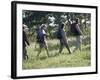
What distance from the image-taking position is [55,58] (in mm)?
2061

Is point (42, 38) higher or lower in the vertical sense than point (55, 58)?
higher

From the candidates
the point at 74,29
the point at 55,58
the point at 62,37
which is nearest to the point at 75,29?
the point at 74,29

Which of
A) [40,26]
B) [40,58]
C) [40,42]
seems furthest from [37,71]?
[40,26]

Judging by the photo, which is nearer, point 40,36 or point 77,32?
point 40,36

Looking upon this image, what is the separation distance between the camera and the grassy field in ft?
6.49

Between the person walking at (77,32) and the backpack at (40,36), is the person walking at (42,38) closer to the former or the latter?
the backpack at (40,36)

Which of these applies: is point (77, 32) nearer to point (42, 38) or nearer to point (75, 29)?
point (75, 29)

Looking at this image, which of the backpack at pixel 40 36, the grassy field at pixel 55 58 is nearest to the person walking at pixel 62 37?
the grassy field at pixel 55 58

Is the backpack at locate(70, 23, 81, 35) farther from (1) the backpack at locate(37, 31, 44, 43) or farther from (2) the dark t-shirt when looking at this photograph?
(1) the backpack at locate(37, 31, 44, 43)

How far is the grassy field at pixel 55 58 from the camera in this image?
1979mm

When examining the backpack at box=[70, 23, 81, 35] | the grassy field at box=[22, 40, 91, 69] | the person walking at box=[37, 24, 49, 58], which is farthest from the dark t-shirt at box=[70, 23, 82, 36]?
the person walking at box=[37, 24, 49, 58]

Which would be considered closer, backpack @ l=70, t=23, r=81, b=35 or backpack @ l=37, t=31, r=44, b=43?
backpack @ l=37, t=31, r=44, b=43

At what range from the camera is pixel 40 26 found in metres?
Result: 2.01

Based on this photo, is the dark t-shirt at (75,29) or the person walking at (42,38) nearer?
the person walking at (42,38)
